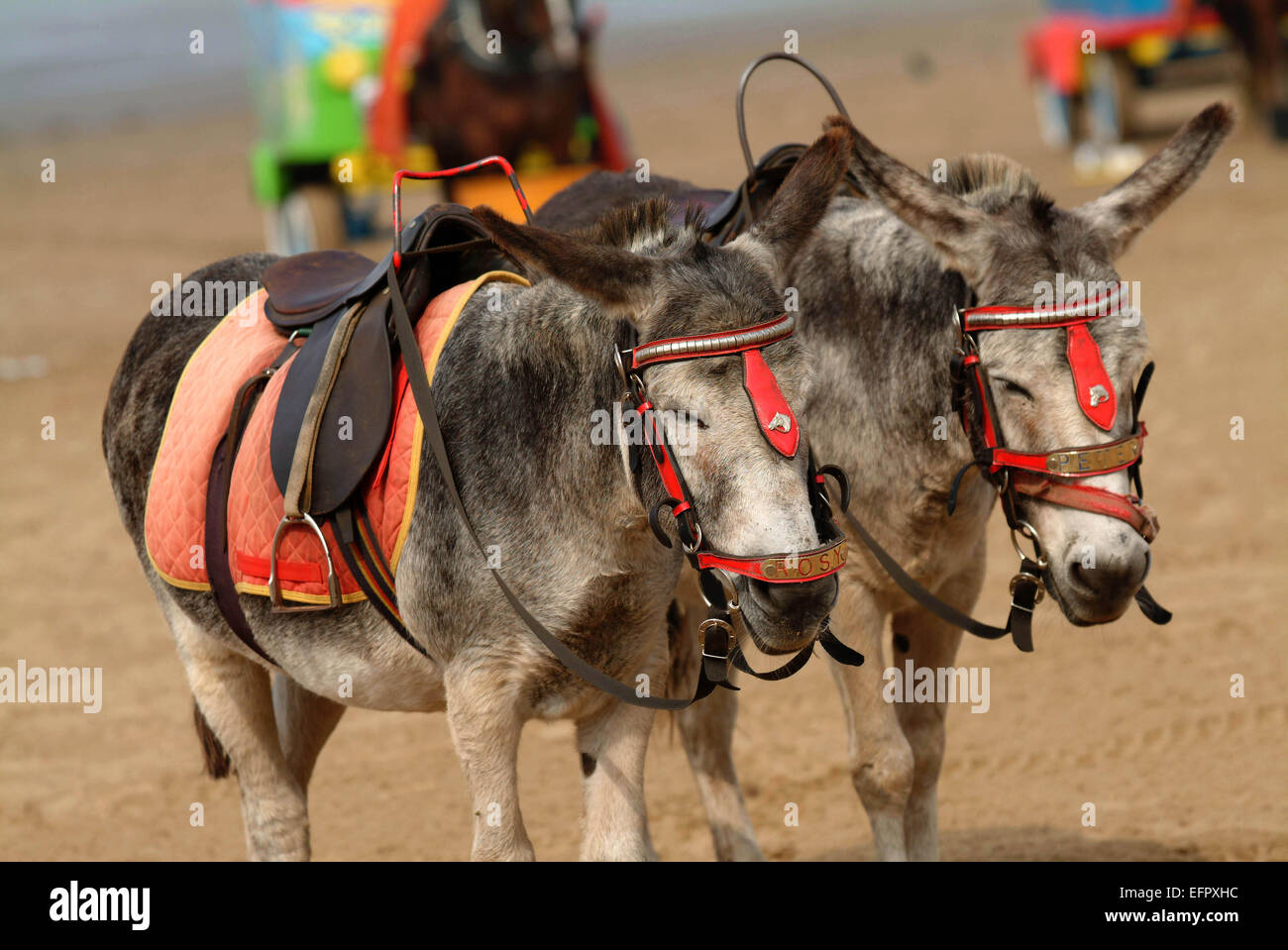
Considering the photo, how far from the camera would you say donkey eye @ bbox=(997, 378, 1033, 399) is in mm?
3420

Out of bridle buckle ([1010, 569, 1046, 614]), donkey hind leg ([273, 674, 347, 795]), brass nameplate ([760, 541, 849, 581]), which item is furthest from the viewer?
donkey hind leg ([273, 674, 347, 795])

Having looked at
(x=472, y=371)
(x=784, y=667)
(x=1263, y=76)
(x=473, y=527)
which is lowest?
(x=784, y=667)

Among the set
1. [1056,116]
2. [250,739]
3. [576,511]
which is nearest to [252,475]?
[250,739]

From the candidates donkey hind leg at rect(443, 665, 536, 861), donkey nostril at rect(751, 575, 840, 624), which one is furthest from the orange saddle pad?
donkey nostril at rect(751, 575, 840, 624)

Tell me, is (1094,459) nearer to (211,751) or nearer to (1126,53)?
(211,751)

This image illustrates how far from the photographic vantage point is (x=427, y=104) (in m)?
12.4

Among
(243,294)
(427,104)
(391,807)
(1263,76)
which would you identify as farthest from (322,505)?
(1263,76)

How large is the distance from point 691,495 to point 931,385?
1309 millimetres

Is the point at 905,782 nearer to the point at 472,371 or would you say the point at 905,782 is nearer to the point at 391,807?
the point at 472,371

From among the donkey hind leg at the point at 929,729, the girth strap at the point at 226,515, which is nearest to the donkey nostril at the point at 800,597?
the girth strap at the point at 226,515

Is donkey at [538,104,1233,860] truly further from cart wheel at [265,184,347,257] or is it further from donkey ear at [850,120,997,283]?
cart wheel at [265,184,347,257]

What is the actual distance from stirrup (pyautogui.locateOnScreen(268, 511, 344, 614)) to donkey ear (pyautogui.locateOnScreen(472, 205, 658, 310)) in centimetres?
89

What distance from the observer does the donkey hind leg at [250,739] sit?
3.76 m

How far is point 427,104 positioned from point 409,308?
9.54m
